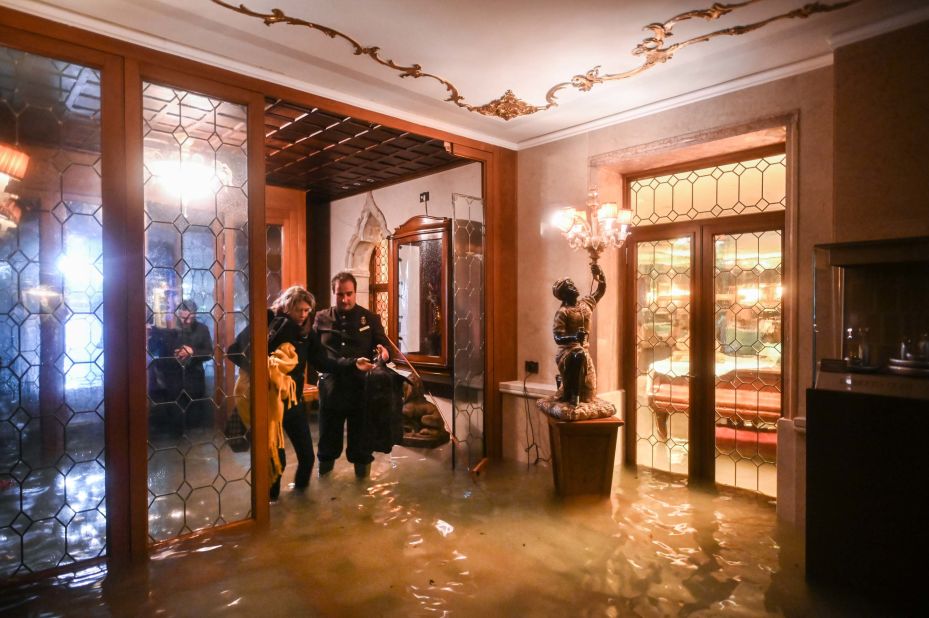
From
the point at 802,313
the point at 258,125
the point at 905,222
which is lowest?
the point at 802,313

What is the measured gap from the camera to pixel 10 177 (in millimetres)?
2486

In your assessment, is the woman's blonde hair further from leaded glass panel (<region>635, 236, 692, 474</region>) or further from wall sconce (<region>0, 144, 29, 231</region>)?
leaded glass panel (<region>635, 236, 692, 474</region>)

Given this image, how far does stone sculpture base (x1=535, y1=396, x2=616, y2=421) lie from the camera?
3557 millimetres

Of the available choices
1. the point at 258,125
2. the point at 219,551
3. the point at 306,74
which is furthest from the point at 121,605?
the point at 306,74

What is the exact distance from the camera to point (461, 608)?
2.34 metres

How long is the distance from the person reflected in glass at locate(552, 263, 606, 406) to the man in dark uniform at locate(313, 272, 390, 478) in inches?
53.9

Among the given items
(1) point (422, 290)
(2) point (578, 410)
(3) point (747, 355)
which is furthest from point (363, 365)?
(3) point (747, 355)

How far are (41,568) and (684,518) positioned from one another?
3.50m

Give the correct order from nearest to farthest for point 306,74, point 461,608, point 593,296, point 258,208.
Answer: point 461,608 < point 258,208 < point 306,74 < point 593,296

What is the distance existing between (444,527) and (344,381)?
4.45ft

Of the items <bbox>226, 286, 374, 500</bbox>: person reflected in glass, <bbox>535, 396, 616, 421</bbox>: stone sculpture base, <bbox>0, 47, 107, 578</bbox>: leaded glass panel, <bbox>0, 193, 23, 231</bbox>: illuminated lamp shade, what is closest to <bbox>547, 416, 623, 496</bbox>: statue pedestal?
<bbox>535, 396, 616, 421</bbox>: stone sculpture base

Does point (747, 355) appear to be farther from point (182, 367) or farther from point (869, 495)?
point (182, 367)

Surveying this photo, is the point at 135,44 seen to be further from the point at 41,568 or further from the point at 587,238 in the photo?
the point at 587,238

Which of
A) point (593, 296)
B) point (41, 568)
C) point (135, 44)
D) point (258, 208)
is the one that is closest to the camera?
point (41, 568)
